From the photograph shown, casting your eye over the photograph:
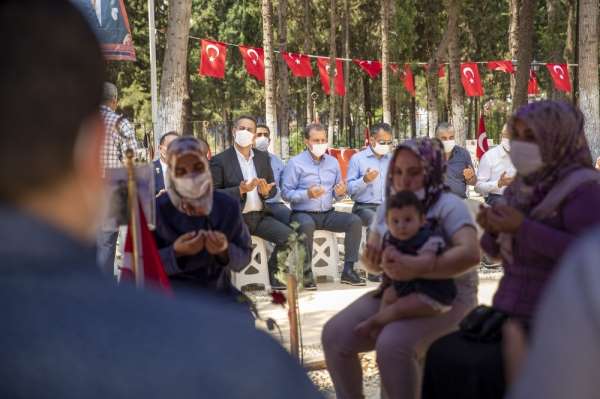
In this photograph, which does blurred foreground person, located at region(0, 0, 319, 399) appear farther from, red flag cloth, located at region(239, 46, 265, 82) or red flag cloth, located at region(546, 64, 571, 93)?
red flag cloth, located at region(546, 64, 571, 93)

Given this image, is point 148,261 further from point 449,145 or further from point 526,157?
point 449,145

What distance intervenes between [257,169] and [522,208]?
5973mm

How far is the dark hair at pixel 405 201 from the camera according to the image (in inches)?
185

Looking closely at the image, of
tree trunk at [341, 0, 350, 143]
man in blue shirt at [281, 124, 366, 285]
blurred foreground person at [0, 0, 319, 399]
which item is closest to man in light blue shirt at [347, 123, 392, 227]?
man in blue shirt at [281, 124, 366, 285]

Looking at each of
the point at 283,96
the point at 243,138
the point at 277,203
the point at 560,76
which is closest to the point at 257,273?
the point at 277,203

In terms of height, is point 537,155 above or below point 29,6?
below

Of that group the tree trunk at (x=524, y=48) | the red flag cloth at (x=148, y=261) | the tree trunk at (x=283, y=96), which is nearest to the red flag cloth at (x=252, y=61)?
the tree trunk at (x=283, y=96)

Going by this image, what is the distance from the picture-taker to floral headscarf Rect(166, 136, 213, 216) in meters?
5.39

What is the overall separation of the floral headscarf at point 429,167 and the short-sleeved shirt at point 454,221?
40mm

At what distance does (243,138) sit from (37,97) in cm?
887

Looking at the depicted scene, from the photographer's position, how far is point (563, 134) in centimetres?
434

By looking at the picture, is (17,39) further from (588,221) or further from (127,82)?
(127,82)

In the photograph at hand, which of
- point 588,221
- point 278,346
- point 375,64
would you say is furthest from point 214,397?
point 375,64

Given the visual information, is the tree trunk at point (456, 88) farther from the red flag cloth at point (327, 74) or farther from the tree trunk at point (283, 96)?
the red flag cloth at point (327, 74)
